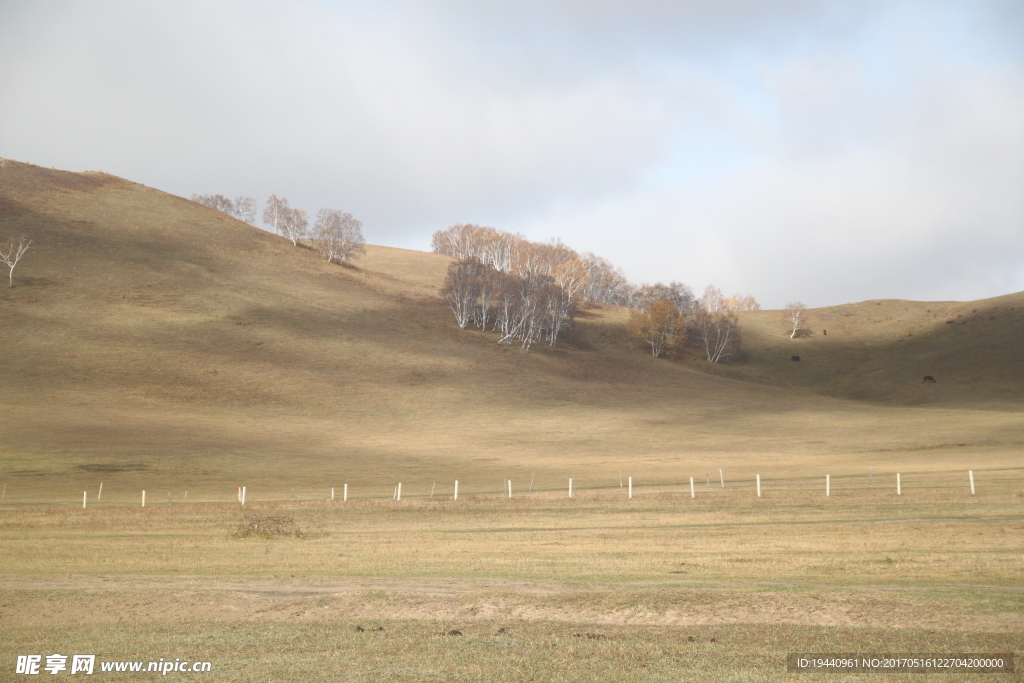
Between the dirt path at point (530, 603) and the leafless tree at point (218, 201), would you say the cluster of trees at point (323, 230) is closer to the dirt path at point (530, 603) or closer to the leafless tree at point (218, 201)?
the leafless tree at point (218, 201)

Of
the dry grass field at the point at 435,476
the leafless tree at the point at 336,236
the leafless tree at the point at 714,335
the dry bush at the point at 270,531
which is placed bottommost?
the dry bush at the point at 270,531

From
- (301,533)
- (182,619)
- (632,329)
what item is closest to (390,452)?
(301,533)

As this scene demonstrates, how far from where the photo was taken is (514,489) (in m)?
43.5

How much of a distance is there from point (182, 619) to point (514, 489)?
30.8m

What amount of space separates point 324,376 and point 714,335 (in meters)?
78.3

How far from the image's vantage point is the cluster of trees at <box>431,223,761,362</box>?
11419cm

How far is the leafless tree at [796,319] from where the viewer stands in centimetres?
14938

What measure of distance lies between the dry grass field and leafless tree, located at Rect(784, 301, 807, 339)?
1426 centimetres

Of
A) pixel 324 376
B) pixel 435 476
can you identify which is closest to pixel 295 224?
pixel 324 376

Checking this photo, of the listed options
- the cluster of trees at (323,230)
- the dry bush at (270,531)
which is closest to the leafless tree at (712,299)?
the cluster of trees at (323,230)

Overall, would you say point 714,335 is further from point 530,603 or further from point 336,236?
point 530,603

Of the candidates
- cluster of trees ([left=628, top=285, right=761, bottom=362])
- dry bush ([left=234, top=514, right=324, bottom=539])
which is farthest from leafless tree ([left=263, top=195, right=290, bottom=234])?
dry bush ([left=234, top=514, right=324, bottom=539])

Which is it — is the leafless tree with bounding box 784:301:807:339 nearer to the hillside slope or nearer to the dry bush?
the hillside slope

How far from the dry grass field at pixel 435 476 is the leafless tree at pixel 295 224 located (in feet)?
25.5
